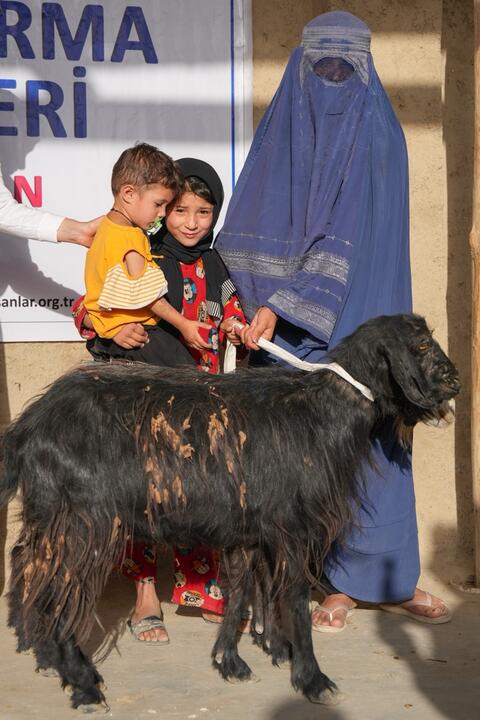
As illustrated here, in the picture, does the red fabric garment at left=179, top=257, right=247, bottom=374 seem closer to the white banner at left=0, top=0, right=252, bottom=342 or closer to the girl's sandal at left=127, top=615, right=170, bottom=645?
the white banner at left=0, top=0, right=252, bottom=342

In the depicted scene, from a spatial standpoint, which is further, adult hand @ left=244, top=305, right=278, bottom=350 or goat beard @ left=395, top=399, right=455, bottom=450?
adult hand @ left=244, top=305, right=278, bottom=350

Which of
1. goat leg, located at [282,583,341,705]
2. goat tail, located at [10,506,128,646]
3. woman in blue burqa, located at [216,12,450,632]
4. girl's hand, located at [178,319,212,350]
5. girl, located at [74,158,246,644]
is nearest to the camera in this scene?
goat tail, located at [10,506,128,646]

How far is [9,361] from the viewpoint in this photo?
18.6 ft

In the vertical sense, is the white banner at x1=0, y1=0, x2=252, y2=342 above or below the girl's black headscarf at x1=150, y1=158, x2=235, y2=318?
above

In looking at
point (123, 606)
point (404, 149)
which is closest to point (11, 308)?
point (123, 606)

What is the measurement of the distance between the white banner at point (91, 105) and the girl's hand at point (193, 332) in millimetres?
1171

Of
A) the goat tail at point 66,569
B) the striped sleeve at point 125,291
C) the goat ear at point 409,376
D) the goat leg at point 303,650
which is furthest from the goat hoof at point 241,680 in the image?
the striped sleeve at point 125,291

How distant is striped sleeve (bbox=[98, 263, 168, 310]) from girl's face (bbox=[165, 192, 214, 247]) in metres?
0.46

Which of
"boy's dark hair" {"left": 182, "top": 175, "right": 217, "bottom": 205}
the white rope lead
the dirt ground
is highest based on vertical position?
"boy's dark hair" {"left": 182, "top": 175, "right": 217, "bottom": 205}

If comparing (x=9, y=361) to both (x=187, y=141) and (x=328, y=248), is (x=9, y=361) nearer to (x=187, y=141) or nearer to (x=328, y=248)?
(x=187, y=141)

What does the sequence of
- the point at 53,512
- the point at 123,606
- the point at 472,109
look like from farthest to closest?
the point at 472,109 < the point at 123,606 < the point at 53,512

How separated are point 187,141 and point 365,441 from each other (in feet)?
6.80

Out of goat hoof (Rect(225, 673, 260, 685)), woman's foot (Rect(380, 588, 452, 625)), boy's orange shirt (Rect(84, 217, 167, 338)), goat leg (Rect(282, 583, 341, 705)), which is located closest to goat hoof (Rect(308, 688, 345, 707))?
goat leg (Rect(282, 583, 341, 705))

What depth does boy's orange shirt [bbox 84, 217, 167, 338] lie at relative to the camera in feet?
14.6
